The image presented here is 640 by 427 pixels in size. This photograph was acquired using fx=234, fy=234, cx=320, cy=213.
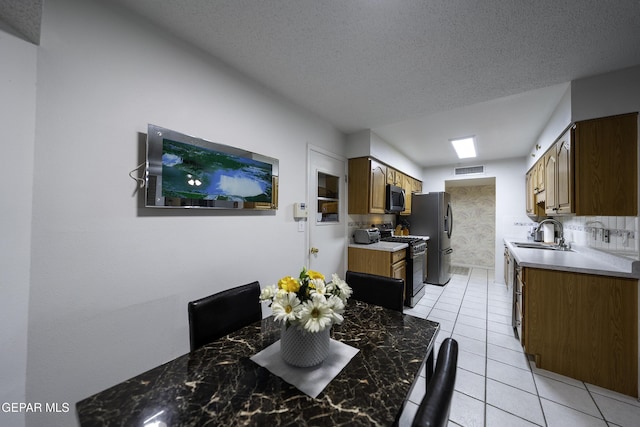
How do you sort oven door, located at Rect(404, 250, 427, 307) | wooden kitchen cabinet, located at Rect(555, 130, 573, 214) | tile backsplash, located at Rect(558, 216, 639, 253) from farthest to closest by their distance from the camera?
oven door, located at Rect(404, 250, 427, 307), wooden kitchen cabinet, located at Rect(555, 130, 573, 214), tile backsplash, located at Rect(558, 216, 639, 253)

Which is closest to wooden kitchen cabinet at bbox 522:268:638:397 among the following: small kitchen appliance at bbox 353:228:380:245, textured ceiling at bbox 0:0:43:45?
small kitchen appliance at bbox 353:228:380:245

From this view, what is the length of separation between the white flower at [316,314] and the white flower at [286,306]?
0.09ft

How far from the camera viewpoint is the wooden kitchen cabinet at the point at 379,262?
2.91 m

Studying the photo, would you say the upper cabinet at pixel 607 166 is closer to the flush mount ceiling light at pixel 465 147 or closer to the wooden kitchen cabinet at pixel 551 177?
the wooden kitchen cabinet at pixel 551 177

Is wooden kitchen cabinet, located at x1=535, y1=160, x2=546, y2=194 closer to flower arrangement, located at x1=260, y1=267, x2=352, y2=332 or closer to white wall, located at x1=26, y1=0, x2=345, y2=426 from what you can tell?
flower arrangement, located at x1=260, y1=267, x2=352, y2=332

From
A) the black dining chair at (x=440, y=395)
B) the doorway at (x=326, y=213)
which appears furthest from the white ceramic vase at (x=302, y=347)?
the doorway at (x=326, y=213)

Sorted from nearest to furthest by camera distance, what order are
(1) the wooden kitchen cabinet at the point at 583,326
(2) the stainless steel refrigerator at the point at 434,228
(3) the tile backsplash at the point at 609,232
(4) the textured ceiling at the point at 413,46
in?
1. (4) the textured ceiling at the point at 413,46
2. (1) the wooden kitchen cabinet at the point at 583,326
3. (3) the tile backsplash at the point at 609,232
4. (2) the stainless steel refrigerator at the point at 434,228

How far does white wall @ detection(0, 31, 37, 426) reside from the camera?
0.95m

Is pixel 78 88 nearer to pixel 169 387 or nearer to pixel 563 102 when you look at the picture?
pixel 169 387

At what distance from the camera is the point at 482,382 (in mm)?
1785

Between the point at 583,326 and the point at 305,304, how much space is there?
2.28 metres

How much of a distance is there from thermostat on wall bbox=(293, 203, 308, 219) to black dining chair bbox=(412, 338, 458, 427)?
1.74 metres

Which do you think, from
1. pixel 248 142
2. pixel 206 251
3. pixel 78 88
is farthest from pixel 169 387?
pixel 248 142

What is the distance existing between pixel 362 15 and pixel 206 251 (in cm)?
176
